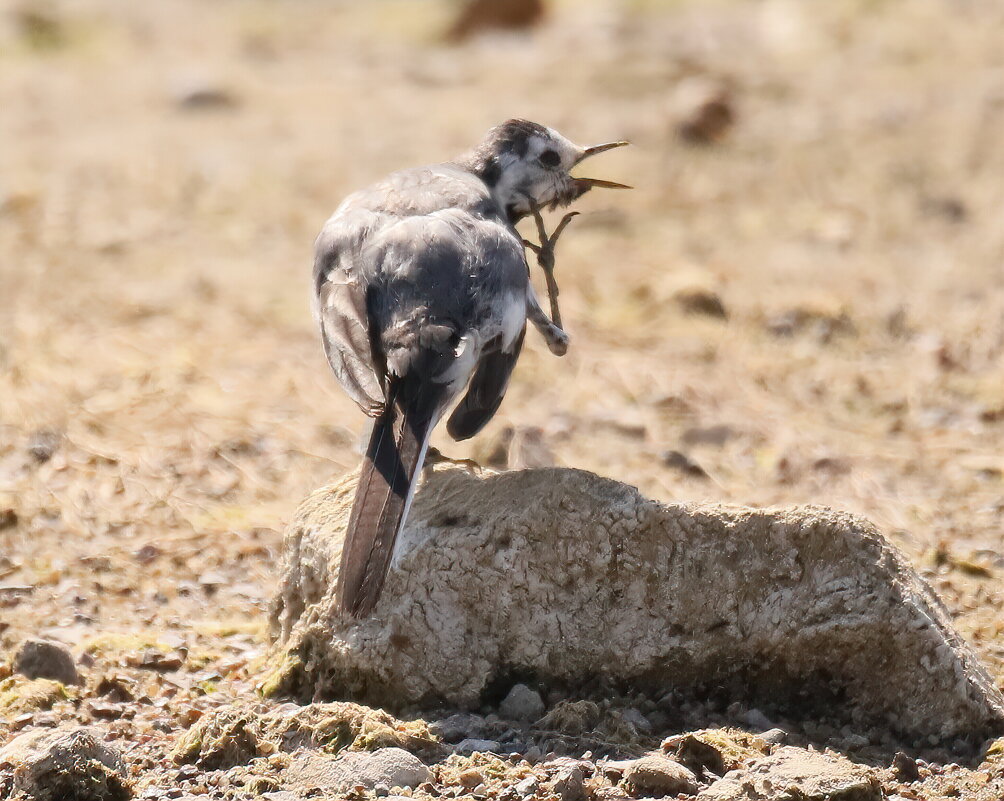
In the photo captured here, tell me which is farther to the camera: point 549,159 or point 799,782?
point 549,159

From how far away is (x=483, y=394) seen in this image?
14.7 feet

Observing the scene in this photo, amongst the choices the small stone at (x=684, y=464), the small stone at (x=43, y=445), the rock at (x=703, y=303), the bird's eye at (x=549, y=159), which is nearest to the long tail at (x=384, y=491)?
the bird's eye at (x=549, y=159)

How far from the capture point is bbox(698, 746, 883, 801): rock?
133 inches

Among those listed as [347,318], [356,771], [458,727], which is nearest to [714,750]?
[458,727]

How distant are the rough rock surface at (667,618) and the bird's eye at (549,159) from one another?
1.79 metres

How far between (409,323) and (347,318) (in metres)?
0.20

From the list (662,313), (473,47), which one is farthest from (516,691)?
(473,47)

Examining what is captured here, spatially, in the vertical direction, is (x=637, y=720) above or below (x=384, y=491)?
below

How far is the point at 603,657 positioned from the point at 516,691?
0.80ft

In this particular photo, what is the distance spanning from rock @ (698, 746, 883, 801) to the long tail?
0.93 m

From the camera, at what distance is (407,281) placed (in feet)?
14.3

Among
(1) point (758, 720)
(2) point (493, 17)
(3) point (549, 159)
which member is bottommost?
(1) point (758, 720)

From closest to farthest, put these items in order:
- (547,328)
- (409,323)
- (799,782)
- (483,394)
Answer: (799,782) < (409,323) < (483,394) < (547,328)

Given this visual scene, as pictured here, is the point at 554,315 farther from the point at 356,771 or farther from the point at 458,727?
the point at 356,771
